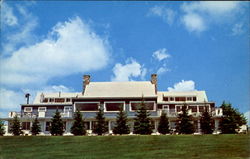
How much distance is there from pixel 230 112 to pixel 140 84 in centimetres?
1172

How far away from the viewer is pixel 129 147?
23578 millimetres

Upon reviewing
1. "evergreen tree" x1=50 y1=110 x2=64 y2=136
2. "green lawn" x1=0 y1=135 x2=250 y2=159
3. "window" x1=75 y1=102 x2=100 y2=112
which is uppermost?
"window" x1=75 y1=102 x2=100 y2=112

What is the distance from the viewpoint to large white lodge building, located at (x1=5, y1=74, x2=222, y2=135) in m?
36.6

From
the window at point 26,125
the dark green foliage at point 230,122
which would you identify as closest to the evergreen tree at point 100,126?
the window at point 26,125

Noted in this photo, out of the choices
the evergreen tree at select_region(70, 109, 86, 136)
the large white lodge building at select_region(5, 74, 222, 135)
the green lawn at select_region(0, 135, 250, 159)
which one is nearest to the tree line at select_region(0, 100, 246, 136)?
the evergreen tree at select_region(70, 109, 86, 136)

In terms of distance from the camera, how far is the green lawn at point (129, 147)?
21391mm

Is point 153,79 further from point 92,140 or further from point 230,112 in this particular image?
point 92,140

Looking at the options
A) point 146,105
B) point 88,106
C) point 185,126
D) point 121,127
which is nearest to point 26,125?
point 88,106

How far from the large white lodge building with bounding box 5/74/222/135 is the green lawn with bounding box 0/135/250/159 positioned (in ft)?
30.4

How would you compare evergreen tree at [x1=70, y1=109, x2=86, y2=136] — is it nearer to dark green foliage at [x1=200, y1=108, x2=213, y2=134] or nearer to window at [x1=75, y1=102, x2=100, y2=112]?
window at [x1=75, y1=102, x2=100, y2=112]

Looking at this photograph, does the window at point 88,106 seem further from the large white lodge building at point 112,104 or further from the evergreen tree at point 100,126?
the evergreen tree at point 100,126

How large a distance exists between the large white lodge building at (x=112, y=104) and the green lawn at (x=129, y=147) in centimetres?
926

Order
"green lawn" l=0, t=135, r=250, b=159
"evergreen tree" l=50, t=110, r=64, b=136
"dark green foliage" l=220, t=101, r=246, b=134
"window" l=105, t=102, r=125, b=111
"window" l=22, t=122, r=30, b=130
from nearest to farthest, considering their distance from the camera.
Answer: "green lawn" l=0, t=135, r=250, b=159, "dark green foliage" l=220, t=101, r=246, b=134, "evergreen tree" l=50, t=110, r=64, b=136, "window" l=105, t=102, r=125, b=111, "window" l=22, t=122, r=30, b=130

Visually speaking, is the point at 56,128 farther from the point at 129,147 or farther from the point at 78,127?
the point at 129,147
